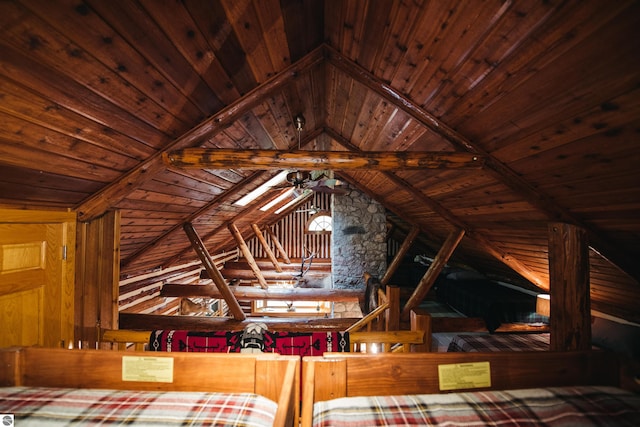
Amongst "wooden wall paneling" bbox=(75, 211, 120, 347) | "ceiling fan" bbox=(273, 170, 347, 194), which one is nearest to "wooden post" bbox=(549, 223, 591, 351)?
"ceiling fan" bbox=(273, 170, 347, 194)

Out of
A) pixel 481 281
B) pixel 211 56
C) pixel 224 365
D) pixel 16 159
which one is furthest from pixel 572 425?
pixel 481 281

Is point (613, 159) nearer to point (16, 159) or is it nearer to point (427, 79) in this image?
point (427, 79)

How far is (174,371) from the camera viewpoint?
3.61ft

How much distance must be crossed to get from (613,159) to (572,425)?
151 cm

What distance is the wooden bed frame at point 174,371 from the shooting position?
1.06m

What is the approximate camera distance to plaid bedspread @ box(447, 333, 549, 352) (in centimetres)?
352

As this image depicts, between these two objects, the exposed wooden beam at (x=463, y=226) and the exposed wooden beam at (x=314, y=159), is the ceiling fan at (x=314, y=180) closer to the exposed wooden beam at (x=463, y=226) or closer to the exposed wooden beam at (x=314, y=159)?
the exposed wooden beam at (x=463, y=226)

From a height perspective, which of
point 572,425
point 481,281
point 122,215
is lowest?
point 481,281

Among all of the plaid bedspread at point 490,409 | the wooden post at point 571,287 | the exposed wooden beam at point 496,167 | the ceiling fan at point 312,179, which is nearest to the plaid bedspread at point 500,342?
the wooden post at point 571,287

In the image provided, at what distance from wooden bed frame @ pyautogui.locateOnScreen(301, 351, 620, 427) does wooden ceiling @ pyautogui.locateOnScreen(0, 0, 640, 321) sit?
3.99 feet

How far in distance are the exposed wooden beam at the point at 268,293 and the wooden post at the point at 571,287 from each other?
314 centimetres

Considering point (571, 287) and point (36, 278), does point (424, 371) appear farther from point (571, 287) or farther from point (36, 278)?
point (36, 278)

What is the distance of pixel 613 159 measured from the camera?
1.51 meters

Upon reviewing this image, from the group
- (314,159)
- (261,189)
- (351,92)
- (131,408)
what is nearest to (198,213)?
(261,189)
